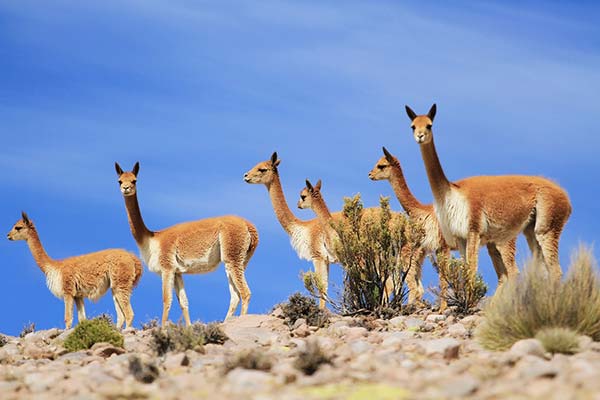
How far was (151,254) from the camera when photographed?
20594mm

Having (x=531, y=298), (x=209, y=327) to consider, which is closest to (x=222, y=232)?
(x=209, y=327)

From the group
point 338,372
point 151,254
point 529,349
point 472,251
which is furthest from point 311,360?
point 151,254

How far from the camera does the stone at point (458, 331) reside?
13.6 m

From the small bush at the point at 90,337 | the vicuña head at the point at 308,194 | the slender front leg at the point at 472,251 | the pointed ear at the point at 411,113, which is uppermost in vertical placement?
the vicuña head at the point at 308,194

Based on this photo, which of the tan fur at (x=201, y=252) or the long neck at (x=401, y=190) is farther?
the tan fur at (x=201, y=252)

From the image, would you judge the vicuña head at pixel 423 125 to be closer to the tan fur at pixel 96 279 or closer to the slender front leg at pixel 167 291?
the slender front leg at pixel 167 291

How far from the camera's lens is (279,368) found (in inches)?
374

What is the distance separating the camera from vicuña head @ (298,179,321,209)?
2117cm

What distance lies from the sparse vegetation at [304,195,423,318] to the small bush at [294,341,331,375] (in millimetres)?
7650

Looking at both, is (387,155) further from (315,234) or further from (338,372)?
(338,372)

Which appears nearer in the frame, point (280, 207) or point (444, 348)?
point (444, 348)

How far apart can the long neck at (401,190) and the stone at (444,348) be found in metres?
7.78

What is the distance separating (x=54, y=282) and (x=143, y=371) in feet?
42.5

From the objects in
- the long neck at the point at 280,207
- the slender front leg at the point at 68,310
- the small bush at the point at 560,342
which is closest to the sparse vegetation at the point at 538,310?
the small bush at the point at 560,342
